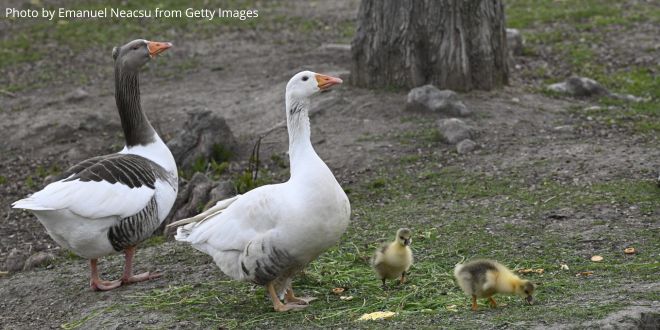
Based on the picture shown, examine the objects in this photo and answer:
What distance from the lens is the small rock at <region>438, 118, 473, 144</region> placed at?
10.9 meters

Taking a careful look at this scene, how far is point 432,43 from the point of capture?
12.0 m

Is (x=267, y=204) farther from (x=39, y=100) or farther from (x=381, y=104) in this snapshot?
(x=39, y=100)

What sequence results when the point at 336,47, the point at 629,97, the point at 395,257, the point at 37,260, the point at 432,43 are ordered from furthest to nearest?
the point at 336,47 → the point at 629,97 → the point at 432,43 → the point at 37,260 → the point at 395,257

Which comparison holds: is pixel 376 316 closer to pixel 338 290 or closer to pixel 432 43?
pixel 338 290

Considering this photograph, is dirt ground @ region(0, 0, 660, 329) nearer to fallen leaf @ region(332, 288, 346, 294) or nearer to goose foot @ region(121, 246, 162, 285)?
goose foot @ region(121, 246, 162, 285)

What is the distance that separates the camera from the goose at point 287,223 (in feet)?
21.6

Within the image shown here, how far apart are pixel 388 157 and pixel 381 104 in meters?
→ 1.40

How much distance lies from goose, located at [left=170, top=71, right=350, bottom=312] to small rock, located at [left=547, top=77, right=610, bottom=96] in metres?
6.18

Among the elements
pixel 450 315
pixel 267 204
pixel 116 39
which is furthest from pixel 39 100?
pixel 450 315

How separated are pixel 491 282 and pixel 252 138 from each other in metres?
6.20

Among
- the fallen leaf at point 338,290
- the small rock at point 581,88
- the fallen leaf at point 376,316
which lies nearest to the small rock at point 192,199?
the fallen leaf at point 338,290

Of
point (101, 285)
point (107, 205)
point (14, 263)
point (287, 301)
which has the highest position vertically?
point (107, 205)

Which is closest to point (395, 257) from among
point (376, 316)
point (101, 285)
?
point (376, 316)

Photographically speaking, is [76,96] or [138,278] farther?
[76,96]
